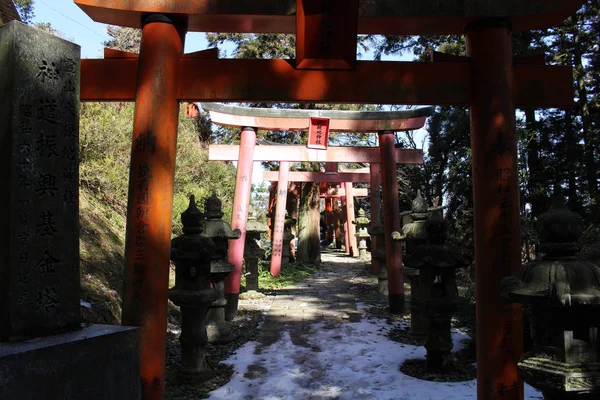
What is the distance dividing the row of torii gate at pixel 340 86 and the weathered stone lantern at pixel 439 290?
1.43 meters

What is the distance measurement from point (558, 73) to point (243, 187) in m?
6.77

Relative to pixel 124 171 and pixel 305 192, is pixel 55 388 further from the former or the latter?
pixel 305 192

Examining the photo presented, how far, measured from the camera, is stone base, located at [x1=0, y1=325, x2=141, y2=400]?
2.39 meters

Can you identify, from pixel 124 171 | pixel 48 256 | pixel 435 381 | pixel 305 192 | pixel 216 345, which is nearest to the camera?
pixel 48 256

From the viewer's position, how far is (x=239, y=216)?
9.88 m

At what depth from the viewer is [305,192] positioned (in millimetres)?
20156

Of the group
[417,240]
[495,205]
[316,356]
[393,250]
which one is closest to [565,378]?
[495,205]

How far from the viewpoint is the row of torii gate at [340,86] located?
13.7ft

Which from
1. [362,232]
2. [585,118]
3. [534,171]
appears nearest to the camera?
[534,171]

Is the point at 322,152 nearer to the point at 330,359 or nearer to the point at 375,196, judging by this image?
the point at 375,196

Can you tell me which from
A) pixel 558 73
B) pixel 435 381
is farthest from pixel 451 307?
pixel 558 73

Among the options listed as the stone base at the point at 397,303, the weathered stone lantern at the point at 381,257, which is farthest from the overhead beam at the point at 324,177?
the stone base at the point at 397,303

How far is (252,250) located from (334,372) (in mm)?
5855

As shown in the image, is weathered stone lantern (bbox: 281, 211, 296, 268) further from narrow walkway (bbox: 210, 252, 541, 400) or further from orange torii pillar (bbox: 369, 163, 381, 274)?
narrow walkway (bbox: 210, 252, 541, 400)
